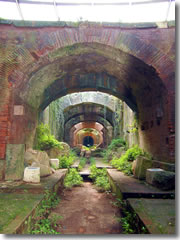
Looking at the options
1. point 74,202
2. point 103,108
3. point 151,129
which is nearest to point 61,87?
point 151,129

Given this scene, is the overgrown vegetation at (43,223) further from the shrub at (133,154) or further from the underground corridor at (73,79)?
the shrub at (133,154)

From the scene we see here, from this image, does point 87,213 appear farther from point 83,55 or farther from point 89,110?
point 89,110

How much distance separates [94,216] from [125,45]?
440 centimetres

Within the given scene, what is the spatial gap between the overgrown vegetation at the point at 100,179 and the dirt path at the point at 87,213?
41 centimetres

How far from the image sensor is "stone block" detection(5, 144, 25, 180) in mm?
4824

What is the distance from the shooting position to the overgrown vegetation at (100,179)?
6602 mm

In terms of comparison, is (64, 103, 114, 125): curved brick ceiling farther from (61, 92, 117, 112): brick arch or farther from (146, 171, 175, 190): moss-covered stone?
(146, 171, 175, 190): moss-covered stone

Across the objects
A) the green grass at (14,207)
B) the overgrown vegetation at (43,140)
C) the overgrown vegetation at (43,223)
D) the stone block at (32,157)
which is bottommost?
the overgrown vegetation at (43,223)

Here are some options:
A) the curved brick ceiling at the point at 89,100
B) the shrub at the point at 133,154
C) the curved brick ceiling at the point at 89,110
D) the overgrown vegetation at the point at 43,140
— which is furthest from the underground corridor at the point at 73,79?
the curved brick ceiling at the point at 89,110

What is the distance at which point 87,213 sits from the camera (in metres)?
4.30

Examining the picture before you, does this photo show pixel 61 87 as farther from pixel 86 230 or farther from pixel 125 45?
pixel 86 230

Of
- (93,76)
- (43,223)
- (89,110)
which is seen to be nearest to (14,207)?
(43,223)

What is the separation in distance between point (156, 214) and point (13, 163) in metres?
3.68

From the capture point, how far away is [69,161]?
29.6 feet
